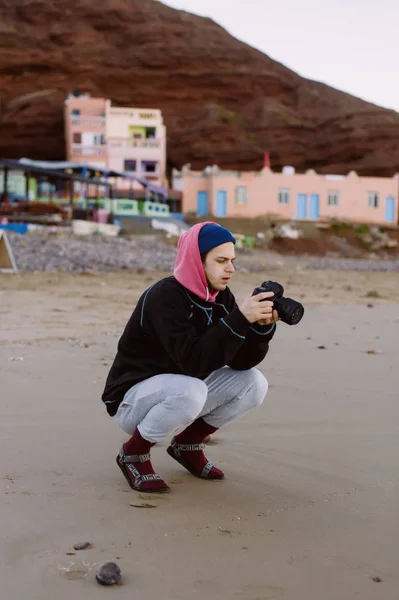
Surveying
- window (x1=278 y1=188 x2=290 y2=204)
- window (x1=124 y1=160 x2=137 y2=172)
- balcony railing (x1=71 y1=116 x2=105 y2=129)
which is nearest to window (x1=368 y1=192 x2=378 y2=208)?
window (x1=278 y1=188 x2=290 y2=204)

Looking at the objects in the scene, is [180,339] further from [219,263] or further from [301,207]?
[301,207]

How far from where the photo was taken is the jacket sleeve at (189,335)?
271 centimetres

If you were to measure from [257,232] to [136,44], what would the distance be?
87.9 ft

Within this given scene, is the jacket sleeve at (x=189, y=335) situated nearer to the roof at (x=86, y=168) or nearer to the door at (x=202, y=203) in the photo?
the roof at (x=86, y=168)

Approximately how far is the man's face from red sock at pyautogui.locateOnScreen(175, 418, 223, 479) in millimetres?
734

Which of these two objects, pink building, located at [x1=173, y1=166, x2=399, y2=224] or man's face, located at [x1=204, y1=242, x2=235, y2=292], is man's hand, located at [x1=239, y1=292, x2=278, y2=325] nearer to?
man's face, located at [x1=204, y1=242, x2=235, y2=292]

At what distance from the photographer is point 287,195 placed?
143 ft

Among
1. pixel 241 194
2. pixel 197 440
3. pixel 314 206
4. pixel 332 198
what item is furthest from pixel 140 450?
pixel 332 198

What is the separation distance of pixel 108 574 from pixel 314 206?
42962mm

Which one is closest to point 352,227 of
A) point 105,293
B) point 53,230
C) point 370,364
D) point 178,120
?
point 178,120

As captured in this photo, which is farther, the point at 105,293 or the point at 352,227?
the point at 352,227

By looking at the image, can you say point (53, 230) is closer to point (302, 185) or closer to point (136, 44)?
point (302, 185)

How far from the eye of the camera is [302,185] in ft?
143

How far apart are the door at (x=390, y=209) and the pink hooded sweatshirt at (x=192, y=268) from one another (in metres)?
43.7
